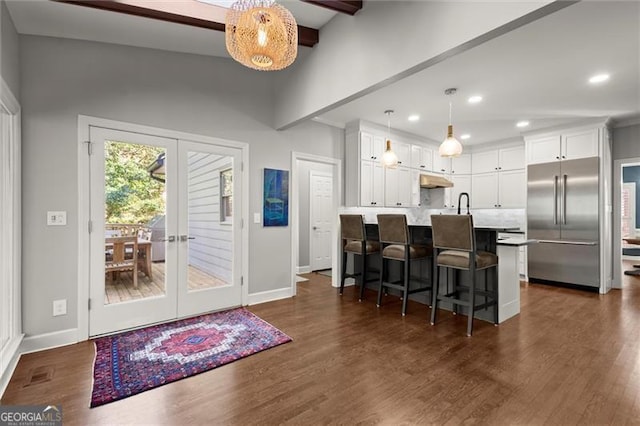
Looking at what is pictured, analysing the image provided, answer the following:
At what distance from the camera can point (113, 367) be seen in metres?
2.37

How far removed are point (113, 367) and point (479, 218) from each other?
21.9 feet

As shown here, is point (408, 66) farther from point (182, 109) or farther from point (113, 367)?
point (113, 367)

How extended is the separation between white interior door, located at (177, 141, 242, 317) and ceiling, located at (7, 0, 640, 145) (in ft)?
3.85

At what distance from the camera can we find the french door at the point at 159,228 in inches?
118

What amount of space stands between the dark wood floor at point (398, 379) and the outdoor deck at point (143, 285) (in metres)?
0.50

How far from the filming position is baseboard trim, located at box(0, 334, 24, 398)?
2.09 metres

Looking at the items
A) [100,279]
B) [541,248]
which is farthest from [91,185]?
[541,248]

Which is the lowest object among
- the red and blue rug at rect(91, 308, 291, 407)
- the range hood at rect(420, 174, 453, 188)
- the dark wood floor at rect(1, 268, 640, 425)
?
the dark wood floor at rect(1, 268, 640, 425)

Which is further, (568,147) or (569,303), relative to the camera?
(568,147)

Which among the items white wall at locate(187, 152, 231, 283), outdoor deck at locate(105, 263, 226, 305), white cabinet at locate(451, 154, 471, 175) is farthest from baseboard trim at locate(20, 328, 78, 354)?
Result: white cabinet at locate(451, 154, 471, 175)

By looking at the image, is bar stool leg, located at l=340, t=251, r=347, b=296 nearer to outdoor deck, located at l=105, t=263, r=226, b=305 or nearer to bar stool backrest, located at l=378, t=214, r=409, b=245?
bar stool backrest, located at l=378, t=214, r=409, b=245

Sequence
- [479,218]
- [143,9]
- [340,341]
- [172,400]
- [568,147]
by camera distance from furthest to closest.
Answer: [479,218] → [568,147] → [340,341] → [143,9] → [172,400]

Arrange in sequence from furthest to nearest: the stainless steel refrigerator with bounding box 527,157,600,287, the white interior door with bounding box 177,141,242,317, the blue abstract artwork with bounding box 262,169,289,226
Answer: the stainless steel refrigerator with bounding box 527,157,600,287, the blue abstract artwork with bounding box 262,169,289,226, the white interior door with bounding box 177,141,242,317

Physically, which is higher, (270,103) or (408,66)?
(270,103)
